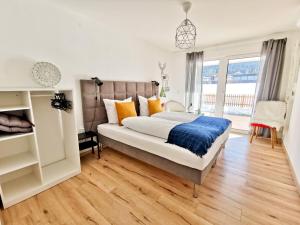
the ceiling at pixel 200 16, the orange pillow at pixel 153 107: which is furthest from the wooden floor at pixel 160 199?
the ceiling at pixel 200 16

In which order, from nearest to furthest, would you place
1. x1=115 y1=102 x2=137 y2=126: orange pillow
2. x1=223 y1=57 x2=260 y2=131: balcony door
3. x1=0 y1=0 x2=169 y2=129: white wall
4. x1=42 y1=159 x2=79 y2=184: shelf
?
x1=0 y1=0 x2=169 y2=129: white wall
x1=42 y1=159 x2=79 y2=184: shelf
x1=115 y1=102 x2=137 y2=126: orange pillow
x1=223 y1=57 x2=260 y2=131: balcony door

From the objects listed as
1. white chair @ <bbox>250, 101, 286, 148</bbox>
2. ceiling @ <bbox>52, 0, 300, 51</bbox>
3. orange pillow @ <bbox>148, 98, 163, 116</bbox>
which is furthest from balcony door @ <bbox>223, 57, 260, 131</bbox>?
orange pillow @ <bbox>148, 98, 163, 116</bbox>

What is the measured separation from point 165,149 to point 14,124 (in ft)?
5.53

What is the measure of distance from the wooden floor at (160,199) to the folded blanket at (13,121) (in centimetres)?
84

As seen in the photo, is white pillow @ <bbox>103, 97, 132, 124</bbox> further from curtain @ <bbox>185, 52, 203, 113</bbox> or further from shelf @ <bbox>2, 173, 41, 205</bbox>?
curtain @ <bbox>185, 52, 203, 113</bbox>

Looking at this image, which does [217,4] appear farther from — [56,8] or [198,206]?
[198,206]

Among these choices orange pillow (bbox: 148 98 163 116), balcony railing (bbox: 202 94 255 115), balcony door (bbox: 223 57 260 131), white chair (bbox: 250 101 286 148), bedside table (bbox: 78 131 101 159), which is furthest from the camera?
balcony railing (bbox: 202 94 255 115)

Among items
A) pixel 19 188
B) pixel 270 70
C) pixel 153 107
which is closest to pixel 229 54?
pixel 270 70

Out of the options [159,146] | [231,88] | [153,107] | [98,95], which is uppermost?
[231,88]

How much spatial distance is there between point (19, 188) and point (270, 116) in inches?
181

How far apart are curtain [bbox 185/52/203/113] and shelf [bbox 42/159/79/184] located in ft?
11.4

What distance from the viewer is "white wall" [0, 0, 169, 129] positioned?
1753mm

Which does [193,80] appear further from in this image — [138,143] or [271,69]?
[138,143]

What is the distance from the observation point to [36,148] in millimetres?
1706
